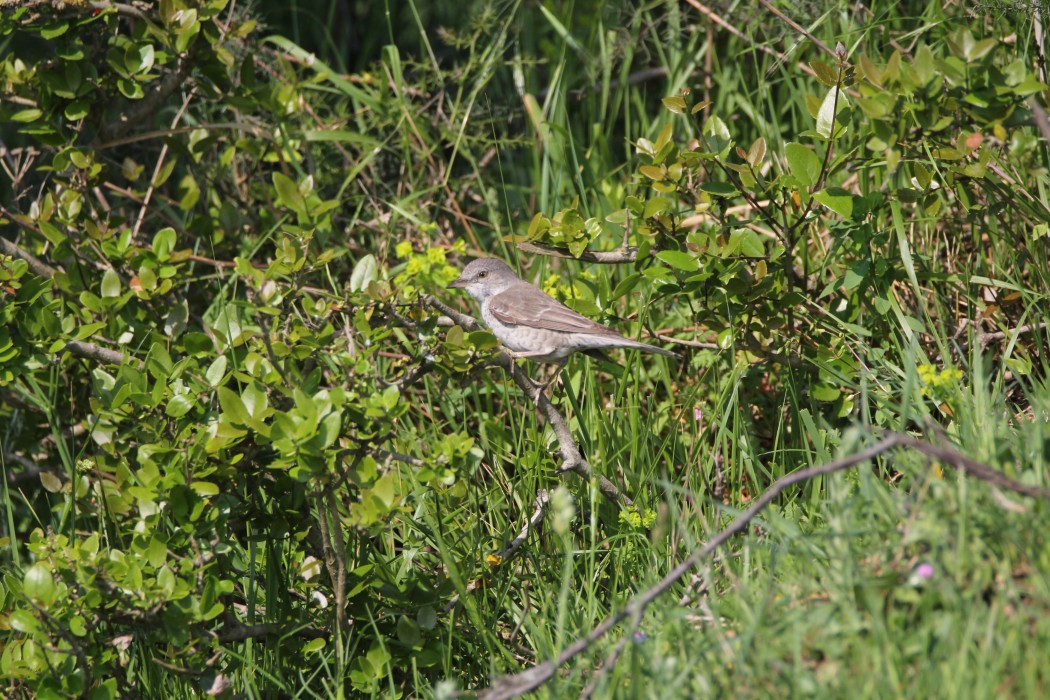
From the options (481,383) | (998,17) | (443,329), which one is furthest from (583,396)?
(998,17)

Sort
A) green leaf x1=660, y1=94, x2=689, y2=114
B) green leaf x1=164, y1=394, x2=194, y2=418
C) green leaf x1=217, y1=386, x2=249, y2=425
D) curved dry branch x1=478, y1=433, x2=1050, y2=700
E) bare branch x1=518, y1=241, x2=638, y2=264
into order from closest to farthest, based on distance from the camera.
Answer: curved dry branch x1=478, y1=433, x2=1050, y2=700
green leaf x1=217, y1=386, x2=249, y2=425
green leaf x1=164, y1=394, x2=194, y2=418
green leaf x1=660, y1=94, x2=689, y2=114
bare branch x1=518, y1=241, x2=638, y2=264

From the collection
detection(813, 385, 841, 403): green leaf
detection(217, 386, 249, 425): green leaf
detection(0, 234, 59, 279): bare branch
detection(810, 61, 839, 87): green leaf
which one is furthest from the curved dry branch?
detection(0, 234, 59, 279): bare branch

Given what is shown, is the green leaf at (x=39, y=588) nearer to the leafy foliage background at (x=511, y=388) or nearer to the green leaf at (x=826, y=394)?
the leafy foliage background at (x=511, y=388)

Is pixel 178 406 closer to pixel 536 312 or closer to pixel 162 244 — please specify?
pixel 162 244

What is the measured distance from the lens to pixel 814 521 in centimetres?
338

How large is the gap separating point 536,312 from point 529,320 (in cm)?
6

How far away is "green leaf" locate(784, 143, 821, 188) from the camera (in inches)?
150

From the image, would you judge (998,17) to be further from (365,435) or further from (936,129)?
(365,435)

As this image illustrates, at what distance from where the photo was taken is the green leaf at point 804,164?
150 inches

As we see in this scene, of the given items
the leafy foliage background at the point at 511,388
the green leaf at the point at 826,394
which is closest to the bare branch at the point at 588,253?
the leafy foliage background at the point at 511,388

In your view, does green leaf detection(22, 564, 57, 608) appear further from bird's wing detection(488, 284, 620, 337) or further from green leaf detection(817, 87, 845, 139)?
green leaf detection(817, 87, 845, 139)

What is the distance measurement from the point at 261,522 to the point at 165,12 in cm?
239

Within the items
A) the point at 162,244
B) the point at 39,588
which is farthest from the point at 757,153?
the point at 39,588

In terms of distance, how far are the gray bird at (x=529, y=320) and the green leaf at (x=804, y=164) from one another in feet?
2.88
